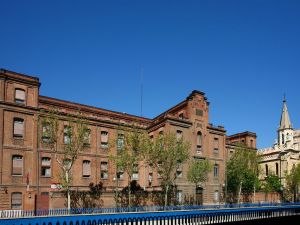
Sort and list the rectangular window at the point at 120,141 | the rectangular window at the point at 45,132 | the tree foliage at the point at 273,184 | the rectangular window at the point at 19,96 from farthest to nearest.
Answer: the tree foliage at the point at 273,184 → the rectangular window at the point at 120,141 → the rectangular window at the point at 19,96 → the rectangular window at the point at 45,132

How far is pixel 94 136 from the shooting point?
1925 inches

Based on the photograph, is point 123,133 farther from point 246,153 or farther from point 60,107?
point 246,153

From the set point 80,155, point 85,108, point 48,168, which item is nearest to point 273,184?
point 85,108

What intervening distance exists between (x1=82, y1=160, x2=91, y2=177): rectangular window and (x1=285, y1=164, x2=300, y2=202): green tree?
4301 centimetres

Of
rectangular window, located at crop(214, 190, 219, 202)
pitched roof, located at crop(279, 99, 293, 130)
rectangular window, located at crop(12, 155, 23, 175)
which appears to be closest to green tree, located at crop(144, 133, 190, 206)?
rectangular window, located at crop(214, 190, 219, 202)

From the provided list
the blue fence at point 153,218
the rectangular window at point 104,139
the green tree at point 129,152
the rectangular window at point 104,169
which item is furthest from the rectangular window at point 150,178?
the blue fence at point 153,218

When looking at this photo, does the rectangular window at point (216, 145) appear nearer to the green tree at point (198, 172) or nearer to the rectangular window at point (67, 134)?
the green tree at point (198, 172)

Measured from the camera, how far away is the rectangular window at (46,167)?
141 ft

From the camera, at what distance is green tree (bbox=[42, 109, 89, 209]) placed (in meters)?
38.8

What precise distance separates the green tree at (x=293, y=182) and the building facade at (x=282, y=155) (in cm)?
233

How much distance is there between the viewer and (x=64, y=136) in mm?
46000

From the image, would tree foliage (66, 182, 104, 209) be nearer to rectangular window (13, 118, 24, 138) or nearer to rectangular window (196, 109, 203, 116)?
rectangular window (13, 118, 24, 138)

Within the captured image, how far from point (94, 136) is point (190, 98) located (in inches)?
629

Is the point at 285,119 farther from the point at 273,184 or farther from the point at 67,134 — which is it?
the point at 67,134
